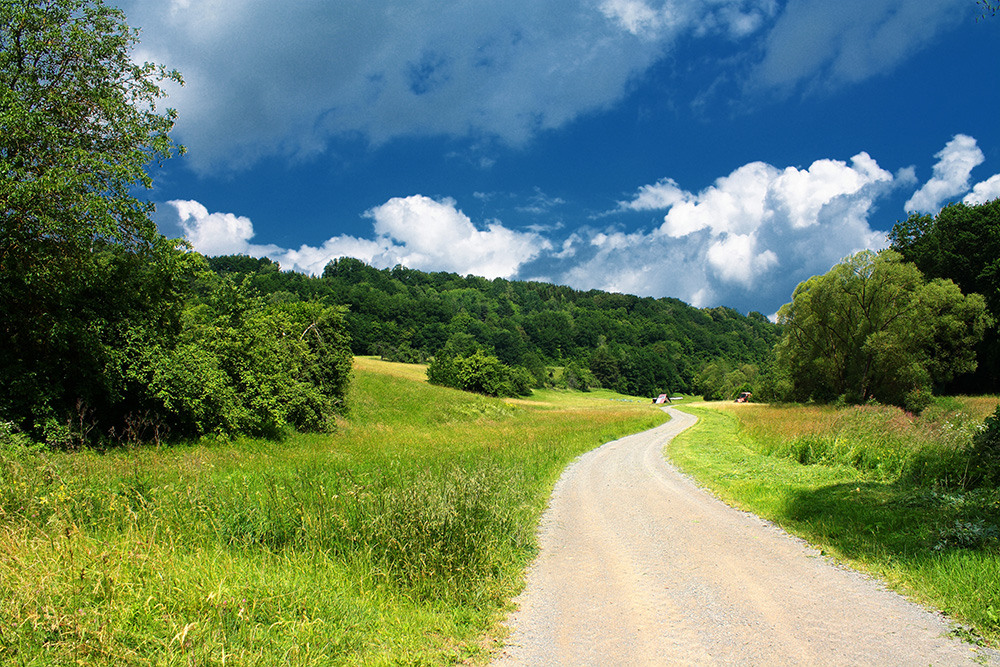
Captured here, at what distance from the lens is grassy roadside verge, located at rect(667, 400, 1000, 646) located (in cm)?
551

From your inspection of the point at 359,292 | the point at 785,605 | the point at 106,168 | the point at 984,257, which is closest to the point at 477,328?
the point at 359,292

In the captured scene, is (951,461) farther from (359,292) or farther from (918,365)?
(359,292)

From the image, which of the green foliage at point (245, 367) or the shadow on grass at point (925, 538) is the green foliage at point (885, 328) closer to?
the shadow on grass at point (925, 538)

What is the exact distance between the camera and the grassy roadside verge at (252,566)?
3977mm

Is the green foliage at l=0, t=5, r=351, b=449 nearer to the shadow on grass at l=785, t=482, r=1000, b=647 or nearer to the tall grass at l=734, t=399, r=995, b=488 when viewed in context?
the shadow on grass at l=785, t=482, r=1000, b=647

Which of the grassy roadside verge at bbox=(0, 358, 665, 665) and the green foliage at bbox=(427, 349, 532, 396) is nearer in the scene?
the grassy roadside verge at bbox=(0, 358, 665, 665)

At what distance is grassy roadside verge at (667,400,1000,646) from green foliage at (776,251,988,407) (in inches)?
892

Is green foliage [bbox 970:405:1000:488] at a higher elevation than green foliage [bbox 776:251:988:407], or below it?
below

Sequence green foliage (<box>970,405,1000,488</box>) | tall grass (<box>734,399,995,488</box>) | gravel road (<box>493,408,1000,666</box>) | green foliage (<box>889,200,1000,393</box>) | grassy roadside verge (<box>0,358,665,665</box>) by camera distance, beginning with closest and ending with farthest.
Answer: grassy roadside verge (<box>0,358,665,665</box>) → gravel road (<box>493,408,1000,666</box>) → green foliage (<box>970,405,1000,488</box>) → tall grass (<box>734,399,995,488</box>) → green foliage (<box>889,200,1000,393</box>)

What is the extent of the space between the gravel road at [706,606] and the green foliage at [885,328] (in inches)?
1440

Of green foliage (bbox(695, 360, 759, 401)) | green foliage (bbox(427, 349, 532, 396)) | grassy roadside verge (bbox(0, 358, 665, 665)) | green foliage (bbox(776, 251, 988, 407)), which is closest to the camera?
grassy roadside verge (bbox(0, 358, 665, 665))

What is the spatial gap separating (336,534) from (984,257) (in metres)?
59.7

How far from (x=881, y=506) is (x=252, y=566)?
1013 cm

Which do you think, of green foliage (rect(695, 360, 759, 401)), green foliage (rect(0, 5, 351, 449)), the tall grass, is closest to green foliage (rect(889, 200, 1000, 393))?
the tall grass
